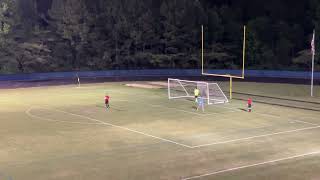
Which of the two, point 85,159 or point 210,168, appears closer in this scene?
point 210,168

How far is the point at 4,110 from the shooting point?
3731 centimetres

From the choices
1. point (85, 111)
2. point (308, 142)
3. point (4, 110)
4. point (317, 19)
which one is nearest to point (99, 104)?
point (85, 111)

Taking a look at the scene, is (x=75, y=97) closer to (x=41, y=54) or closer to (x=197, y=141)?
(x=197, y=141)

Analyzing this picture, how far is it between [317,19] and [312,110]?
49.8 metres

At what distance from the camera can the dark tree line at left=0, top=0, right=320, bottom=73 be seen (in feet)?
254

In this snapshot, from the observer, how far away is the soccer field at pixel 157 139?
1928 cm

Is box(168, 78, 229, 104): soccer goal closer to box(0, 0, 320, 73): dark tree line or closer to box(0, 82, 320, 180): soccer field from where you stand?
box(0, 82, 320, 180): soccer field

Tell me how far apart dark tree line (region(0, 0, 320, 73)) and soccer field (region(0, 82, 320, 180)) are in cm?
3438

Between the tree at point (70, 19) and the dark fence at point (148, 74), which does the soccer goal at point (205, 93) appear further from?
the tree at point (70, 19)

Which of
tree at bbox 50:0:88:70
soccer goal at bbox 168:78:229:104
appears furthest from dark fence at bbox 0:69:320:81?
soccer goal at bbox 168:78:229:104

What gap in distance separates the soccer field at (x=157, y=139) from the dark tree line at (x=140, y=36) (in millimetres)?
34385

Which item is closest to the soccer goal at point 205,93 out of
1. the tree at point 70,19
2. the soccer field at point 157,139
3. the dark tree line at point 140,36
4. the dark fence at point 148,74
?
the soccer field at point 157,139

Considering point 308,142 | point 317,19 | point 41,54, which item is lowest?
point 308,142

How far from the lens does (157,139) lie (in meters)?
25.8
